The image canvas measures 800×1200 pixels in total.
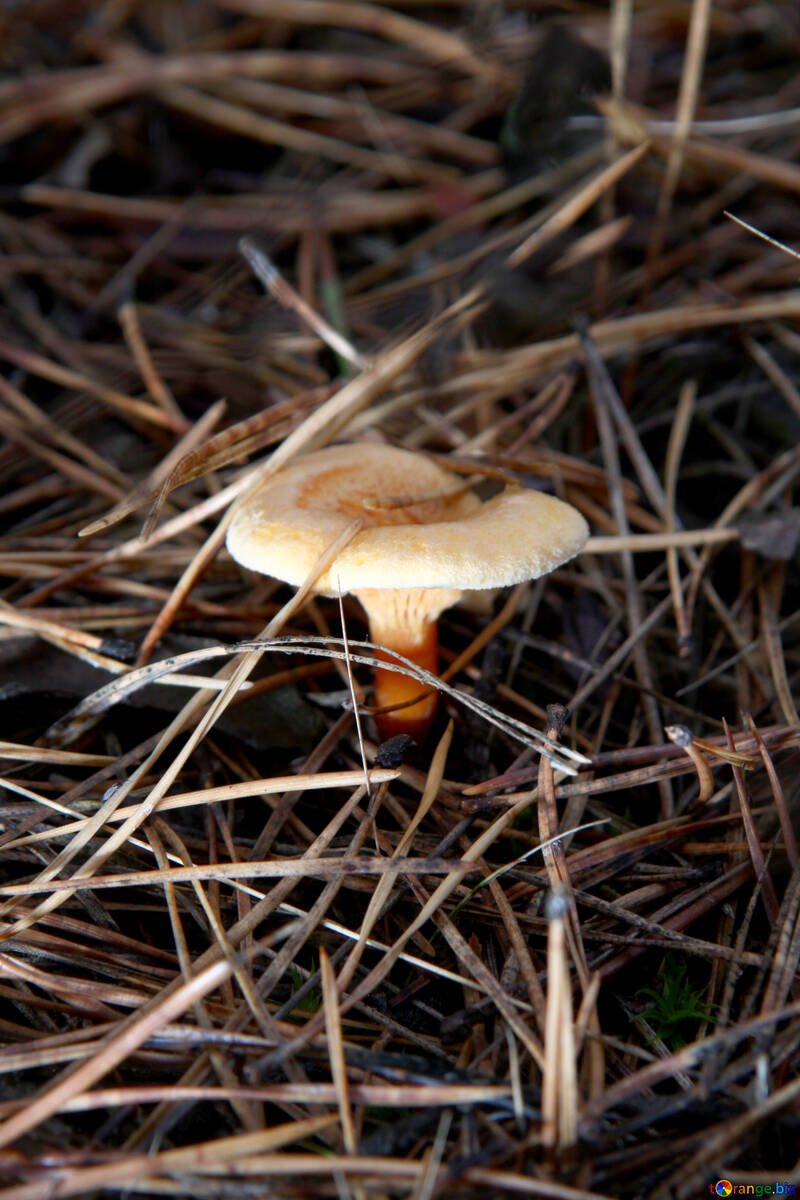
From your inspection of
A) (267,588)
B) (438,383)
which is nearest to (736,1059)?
(267,588)

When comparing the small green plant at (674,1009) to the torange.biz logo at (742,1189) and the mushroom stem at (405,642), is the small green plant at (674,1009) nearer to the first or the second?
the torange.biz logo at (742,1189)

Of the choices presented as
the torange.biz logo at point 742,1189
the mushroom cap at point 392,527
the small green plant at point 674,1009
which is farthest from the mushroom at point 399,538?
the torange.biz logo at point 742,1189

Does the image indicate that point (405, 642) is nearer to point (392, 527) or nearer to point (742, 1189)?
point (392, 527)

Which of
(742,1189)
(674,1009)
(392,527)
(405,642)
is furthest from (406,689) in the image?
(742,1189)

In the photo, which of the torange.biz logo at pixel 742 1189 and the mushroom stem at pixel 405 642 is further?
the mushroom stem at pixel 405 642

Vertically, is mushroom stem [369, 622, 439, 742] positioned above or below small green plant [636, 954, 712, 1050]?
above

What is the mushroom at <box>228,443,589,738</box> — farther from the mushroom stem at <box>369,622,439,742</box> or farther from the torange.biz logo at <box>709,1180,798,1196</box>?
the torange.biz logo at <box>709,1180,798,1196</box>

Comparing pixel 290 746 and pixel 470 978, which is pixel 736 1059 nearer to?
pixel 470 978

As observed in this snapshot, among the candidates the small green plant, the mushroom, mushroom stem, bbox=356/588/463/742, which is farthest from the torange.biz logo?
mushroom stem, bbox=356/588/463/742
